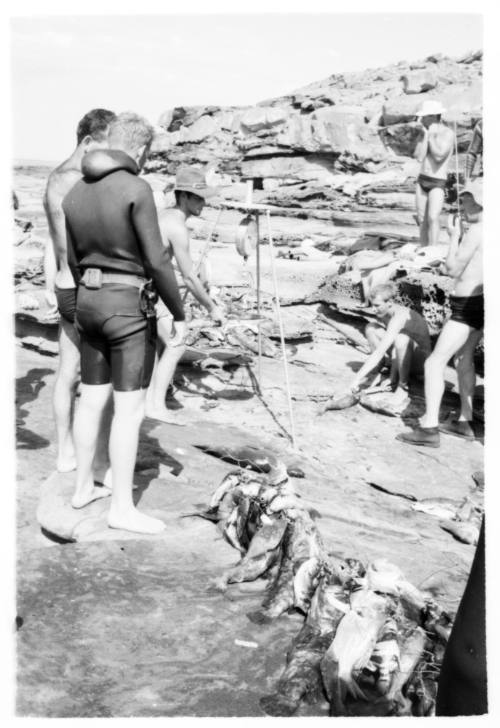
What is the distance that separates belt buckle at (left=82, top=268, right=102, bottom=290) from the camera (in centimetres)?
385

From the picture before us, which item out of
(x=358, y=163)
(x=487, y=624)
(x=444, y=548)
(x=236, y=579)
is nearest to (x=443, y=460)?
(x=444, y=548)

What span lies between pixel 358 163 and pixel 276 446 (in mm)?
19521

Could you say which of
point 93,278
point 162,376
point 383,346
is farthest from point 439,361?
point 93,278

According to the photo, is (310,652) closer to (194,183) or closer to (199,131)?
(194,183)

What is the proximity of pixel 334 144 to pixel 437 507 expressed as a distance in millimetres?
21290

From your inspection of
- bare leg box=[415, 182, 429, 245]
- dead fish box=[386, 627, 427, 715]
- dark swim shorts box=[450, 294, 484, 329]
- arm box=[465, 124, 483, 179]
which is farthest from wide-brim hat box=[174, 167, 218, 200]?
arm box=[465, 124, 483, 179]

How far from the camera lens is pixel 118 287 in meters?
3.86

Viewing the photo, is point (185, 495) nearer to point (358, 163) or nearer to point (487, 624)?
Result: point (487, 624)

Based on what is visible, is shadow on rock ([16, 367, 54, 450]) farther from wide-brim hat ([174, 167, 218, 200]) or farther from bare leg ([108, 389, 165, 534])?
wide-brim hat ([174, 167, 218, 200])

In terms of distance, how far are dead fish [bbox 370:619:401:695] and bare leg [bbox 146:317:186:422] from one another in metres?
3.72

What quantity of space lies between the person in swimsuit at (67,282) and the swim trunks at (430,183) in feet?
23.9

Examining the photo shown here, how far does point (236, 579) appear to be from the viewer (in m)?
3.76

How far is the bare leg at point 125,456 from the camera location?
13.1 ft

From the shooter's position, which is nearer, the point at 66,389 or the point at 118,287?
the point at 118,287
